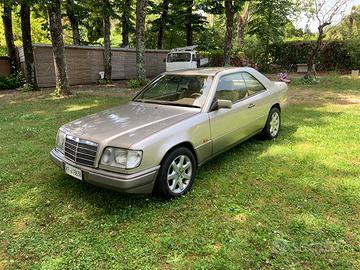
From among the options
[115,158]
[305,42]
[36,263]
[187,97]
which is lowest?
[36,263]

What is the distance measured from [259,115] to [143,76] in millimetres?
10020

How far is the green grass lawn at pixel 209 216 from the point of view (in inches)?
112

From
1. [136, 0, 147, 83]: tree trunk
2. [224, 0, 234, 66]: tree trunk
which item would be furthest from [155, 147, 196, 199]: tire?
[224, 0, 234, 66]: tree trunk

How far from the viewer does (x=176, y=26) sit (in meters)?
22.6

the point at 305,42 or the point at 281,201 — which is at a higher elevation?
the point at 305,42

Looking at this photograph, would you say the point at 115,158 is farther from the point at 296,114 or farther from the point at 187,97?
the point at 296,114

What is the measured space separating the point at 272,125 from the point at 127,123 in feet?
10.3

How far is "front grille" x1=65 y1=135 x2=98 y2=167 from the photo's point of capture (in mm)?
3486

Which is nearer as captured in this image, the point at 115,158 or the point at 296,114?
the point at 115,158

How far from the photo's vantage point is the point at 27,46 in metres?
13.2

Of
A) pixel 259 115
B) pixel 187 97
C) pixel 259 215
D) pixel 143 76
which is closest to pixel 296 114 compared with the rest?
pixel 259 115

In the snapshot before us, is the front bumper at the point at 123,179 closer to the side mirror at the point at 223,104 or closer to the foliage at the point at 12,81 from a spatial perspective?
the side mirror at the point at 223,104

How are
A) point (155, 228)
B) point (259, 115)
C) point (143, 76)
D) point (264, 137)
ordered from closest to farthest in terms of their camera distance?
point (155, 228) < point (259, 115) < point (264, 137) < point (143, 76)

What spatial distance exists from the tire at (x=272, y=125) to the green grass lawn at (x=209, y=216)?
0.15m
